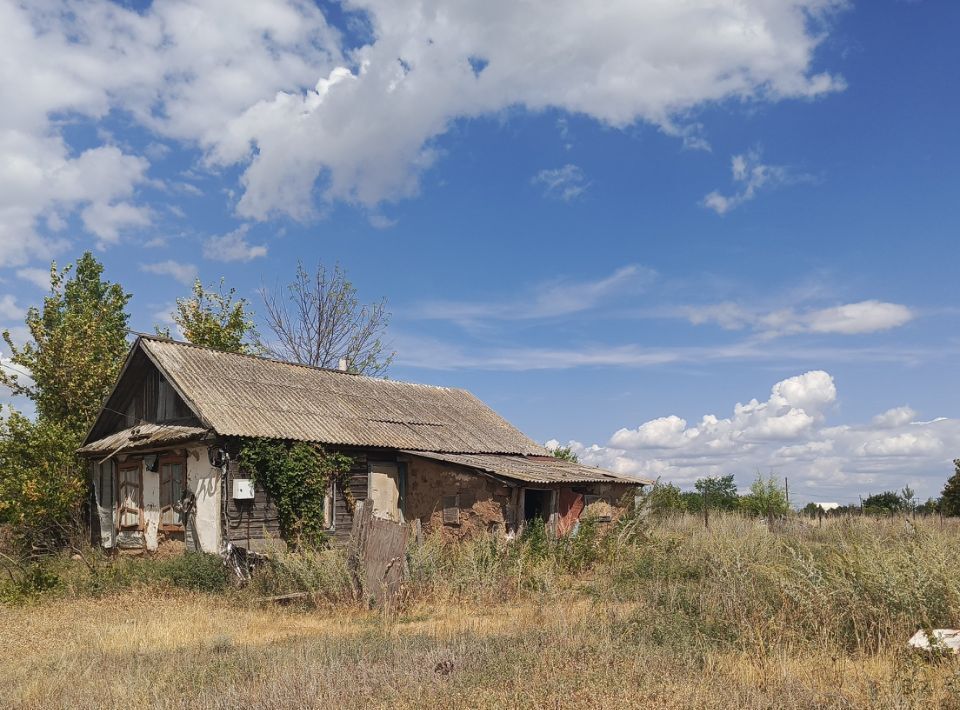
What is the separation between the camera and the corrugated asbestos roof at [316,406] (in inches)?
704

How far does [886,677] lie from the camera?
6668mm

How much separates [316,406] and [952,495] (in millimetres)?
27275

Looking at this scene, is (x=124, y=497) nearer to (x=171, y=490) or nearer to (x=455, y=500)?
(x=171, y=490)

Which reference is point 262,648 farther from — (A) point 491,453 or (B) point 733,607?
(A) point 491,453

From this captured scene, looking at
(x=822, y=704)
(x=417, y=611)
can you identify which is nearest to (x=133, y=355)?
(x=417, y=611)

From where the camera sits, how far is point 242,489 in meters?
16.5

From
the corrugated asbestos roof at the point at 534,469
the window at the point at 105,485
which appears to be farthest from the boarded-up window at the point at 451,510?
the window at the point at 105,485

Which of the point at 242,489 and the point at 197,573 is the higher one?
the point at 242,489

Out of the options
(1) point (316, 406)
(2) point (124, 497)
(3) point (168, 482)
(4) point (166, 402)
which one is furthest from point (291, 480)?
(2) point (124, 497)

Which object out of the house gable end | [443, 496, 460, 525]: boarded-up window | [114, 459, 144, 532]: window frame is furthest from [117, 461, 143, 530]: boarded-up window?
[443, 496, 460, 525]: boarded-up window

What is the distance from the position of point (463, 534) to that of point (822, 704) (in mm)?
12064

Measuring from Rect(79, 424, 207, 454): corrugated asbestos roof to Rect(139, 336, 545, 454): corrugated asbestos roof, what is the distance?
0.72 meters

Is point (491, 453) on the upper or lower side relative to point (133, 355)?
lower

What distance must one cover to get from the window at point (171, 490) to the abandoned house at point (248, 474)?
0.15 feet
